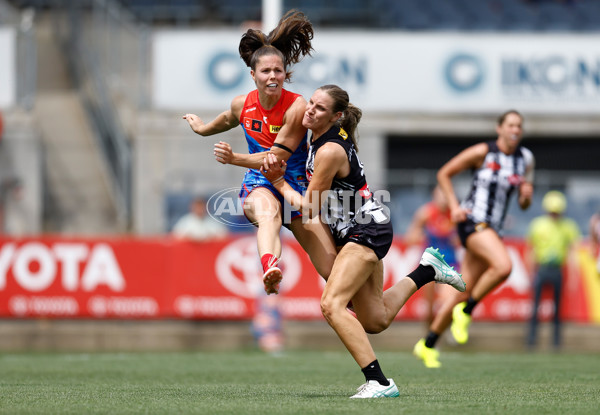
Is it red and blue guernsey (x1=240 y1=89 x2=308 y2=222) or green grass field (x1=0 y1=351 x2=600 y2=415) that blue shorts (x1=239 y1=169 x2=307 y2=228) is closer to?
red and blue guernsey (x1=240 y1=89 x2=308 y2=222)

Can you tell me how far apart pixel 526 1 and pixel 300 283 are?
391 inches

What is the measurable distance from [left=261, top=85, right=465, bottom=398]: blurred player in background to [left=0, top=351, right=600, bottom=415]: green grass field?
0.46 metres

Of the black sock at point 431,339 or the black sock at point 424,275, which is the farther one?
the black sock at point 431,339

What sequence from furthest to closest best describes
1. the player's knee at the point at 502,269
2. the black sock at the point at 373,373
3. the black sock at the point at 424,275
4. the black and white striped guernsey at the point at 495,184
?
the black and white striped guernsey at the point at 495,184
the player's knee at the point at 502,269
the black sock at the point at 424,275
the black sock at the point at 373,373

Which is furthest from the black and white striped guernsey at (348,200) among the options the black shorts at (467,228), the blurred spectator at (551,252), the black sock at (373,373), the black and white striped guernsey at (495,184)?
the blurred spectator at (551,252)

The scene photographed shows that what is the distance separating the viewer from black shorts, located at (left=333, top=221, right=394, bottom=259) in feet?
22.6

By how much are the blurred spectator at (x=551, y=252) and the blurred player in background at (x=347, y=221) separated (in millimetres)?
7790

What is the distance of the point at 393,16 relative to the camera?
2148 centimetres

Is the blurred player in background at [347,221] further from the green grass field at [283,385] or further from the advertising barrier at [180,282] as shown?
the advertising barrier at [180,282]

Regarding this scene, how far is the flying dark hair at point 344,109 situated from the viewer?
22.5 feet

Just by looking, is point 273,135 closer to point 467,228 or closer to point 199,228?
point 467,228

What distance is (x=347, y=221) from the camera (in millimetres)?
7078

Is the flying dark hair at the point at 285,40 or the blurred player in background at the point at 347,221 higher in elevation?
the flying dark hair at the point at 285,40

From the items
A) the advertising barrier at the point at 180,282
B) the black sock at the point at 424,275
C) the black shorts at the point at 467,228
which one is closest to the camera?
the black sock at the point at 424,275
